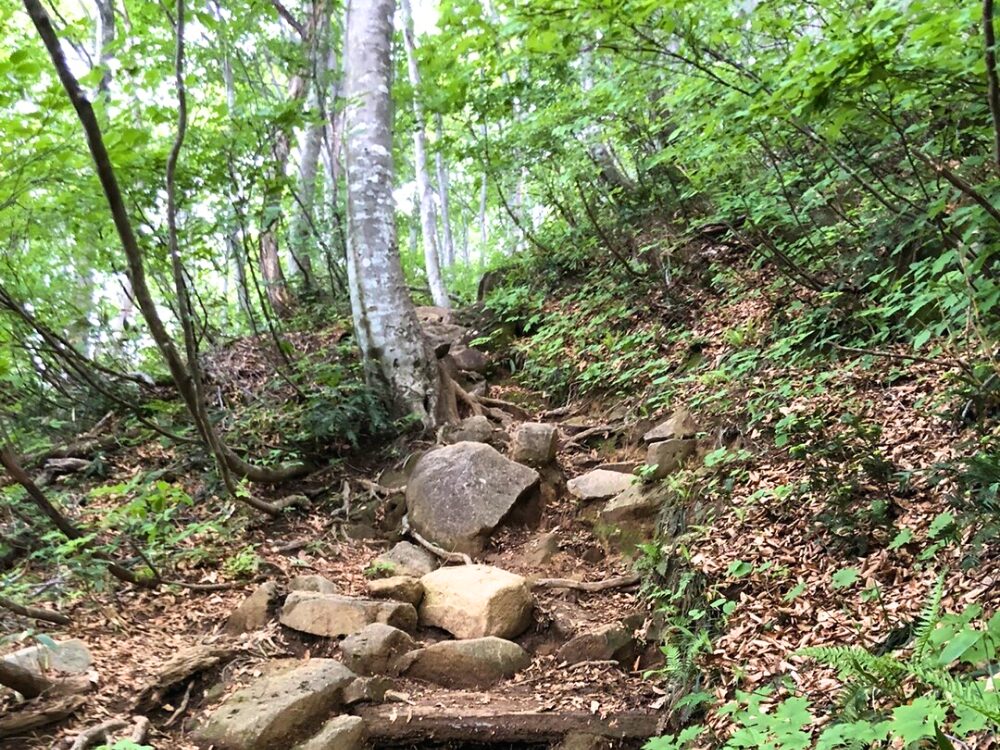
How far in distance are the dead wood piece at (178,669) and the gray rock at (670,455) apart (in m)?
3.66

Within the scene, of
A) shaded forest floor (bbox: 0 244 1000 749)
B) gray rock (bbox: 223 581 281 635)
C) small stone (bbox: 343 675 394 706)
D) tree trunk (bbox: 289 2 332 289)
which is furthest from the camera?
tree trunk (bbox: 289 2 332 289)

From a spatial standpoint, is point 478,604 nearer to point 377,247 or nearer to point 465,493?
point 465,493

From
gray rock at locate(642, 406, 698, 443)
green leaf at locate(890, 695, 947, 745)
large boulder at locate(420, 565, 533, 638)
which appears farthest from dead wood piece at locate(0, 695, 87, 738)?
gray rock at locate(642, 406, 698, 443)

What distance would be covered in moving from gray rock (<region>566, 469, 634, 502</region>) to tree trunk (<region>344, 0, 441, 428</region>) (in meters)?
2.07

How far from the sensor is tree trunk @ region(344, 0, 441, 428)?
7633 millimetres

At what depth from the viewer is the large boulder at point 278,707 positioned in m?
3.41

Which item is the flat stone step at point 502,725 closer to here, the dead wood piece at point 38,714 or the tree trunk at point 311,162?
the dead wood piece at point 38,714

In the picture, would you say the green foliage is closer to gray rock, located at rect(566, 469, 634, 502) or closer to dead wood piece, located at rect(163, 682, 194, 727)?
dead wood piece, located at rect(163, 682, 194, 727)

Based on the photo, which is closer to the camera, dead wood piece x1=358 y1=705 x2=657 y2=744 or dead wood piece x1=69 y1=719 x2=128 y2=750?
dead wood piece x1=69 y1=719 x2=128 y2=750

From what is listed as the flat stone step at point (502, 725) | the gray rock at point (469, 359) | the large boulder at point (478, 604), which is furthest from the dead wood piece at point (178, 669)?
the gray rock at point (469, 359)

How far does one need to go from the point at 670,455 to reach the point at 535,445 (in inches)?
65.3

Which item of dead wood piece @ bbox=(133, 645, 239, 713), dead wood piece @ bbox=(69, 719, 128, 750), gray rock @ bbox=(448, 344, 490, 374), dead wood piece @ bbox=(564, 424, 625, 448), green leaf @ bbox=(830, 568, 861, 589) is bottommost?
dead wood piece @ bbox=(564, 424, 625, 448)

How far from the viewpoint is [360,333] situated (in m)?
7.76

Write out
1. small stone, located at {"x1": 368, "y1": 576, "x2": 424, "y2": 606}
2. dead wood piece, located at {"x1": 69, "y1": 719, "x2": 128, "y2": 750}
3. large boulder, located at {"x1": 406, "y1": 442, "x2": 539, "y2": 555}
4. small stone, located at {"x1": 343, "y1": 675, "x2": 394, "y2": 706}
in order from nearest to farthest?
dead wood piece, located at {"x1": 69, "y1": 719, "x2": 128, "y2": 750}
small stone, located at {"x1": 343, "y1": 675, "x2": 394, "y2": 706}
small stone, located at {"x1": 368, "y1": 576, "x2": 424, "y2": 606}
large boulder, located at {"x1": 406, "y1": 442, "x2": 539, "y2": 555}
